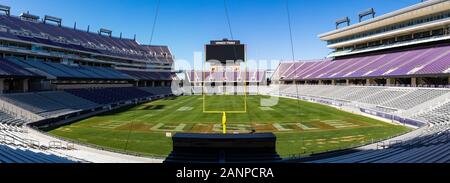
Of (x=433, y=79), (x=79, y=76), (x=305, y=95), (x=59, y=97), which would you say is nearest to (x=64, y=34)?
(x=79, y=76)

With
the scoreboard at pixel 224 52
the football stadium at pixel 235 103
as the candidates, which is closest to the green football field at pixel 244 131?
the football stadium at pixel 235 103

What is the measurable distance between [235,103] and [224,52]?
80.0ft

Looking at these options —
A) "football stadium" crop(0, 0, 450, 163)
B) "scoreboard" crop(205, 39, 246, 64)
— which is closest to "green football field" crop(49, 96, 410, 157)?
"football stadium" crop(0, 0, 450, 163)

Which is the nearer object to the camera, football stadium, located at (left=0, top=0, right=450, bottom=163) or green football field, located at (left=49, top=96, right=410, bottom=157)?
football stadium, located at (left=0, top=0, right=450, bottom=163)

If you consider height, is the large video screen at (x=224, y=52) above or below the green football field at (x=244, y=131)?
above

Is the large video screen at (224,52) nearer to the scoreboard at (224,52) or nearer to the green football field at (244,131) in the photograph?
the scoreboard at (224,52)

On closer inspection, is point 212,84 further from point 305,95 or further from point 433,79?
point 433,79

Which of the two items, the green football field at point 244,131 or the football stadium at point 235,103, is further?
the green football field at point 244,131

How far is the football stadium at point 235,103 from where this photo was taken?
33.4ft

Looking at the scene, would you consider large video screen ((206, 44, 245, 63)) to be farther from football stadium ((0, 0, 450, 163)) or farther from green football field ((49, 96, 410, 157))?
green football field ((49, 96, 410, 157))

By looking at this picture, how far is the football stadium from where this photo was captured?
1019 cm

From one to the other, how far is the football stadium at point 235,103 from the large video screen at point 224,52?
3.4 inches

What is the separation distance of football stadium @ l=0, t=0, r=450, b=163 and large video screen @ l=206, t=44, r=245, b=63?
0.28 feet

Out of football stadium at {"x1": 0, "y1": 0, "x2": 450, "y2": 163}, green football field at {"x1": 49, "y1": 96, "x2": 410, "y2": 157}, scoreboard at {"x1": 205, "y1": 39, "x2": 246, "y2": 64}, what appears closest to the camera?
football stadium at {"x1": 0, "y1": 0, "x2": 450, "y2": 163}
